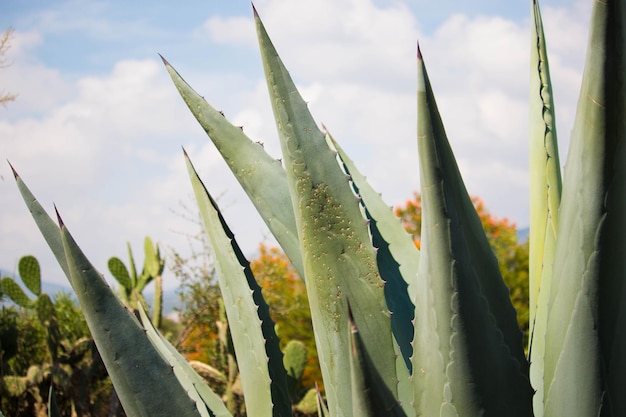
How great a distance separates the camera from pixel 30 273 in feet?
21.6

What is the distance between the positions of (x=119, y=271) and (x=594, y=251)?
21.1 ft

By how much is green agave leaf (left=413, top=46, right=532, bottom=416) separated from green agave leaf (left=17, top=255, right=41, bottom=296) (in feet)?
20.1

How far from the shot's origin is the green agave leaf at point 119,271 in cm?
695

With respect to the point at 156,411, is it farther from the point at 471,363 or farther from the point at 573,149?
the point at 573,149

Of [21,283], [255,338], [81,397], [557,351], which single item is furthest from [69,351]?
[557,351]

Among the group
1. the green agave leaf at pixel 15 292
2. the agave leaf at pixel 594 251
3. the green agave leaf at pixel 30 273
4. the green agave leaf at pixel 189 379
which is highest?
the green agave leaf at pixel 30 273

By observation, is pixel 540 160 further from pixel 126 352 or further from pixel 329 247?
pixel 126 352

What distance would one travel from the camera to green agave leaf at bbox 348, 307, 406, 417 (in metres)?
0.84

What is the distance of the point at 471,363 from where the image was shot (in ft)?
3.11

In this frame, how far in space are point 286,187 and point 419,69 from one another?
1.84 feet

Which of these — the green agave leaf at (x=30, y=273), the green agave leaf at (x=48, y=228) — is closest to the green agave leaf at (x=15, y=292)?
the green agave leaf at (x=30, y=273)

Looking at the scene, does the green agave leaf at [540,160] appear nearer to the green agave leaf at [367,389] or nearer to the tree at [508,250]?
the green agave leaf at [367,389]

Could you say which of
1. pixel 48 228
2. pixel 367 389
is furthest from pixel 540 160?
pixel 48 228

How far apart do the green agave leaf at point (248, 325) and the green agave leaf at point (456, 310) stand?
0.40 m
